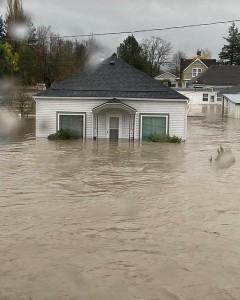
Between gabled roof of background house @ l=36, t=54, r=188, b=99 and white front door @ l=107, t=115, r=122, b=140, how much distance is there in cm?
141

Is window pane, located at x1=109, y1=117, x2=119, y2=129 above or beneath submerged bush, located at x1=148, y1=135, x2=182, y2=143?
above

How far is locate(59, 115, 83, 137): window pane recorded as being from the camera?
2684 cm

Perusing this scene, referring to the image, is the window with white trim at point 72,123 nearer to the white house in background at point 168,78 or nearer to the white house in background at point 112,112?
the white house in background at point 112,112

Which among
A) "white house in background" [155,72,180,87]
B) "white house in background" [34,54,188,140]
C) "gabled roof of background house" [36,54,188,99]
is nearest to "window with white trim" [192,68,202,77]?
"white house in background" [155,72,180,87]

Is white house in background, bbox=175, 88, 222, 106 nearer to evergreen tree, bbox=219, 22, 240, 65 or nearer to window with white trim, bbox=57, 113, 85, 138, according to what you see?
evergreen tree, bbox=219, 22, 240, 65

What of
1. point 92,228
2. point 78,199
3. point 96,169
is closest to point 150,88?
point 96,169

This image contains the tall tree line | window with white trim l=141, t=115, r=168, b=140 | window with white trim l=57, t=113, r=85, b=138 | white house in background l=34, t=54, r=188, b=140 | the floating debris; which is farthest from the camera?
the tall tree line

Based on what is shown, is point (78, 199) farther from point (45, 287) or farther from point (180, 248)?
point (45, 287)

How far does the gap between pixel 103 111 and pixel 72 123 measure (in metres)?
2.11

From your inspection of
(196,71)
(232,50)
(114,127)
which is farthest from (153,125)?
(232,50)

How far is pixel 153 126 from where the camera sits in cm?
2681

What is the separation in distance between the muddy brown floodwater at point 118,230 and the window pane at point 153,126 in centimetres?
756

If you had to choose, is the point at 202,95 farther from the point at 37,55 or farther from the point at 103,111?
the point at 103,111

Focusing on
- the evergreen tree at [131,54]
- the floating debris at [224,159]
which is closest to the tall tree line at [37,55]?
the evergreen tree at [131,54]
